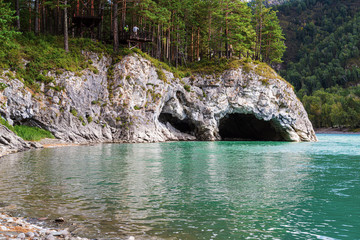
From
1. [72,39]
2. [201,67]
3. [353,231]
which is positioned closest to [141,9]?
[72,39]

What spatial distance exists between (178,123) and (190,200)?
47293 millimetres

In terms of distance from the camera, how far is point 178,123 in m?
58.3

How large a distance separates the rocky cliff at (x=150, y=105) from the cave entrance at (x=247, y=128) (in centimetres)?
20

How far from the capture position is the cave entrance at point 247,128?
62.8 meters

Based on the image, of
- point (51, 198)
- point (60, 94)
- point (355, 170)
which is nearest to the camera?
point (51, 198)

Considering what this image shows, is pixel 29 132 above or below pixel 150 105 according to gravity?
below

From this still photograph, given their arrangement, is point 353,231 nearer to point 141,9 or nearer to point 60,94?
point 60,94

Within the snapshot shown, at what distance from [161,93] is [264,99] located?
1908cm

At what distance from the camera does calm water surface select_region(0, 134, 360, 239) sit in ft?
26.5

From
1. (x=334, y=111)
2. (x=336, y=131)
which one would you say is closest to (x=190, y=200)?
(x=336, y=131)

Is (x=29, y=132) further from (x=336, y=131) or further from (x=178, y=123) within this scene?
(x=336, y=131)

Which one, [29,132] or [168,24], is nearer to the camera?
[29,132]

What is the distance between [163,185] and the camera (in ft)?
45.0

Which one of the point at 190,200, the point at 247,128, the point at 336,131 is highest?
the point at 190,200
